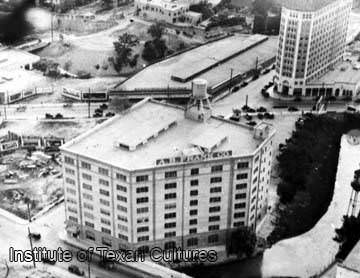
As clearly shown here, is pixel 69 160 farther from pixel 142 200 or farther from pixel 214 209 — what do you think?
pixel 214 209

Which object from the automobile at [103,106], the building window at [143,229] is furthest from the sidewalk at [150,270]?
the automobile at [103,106]

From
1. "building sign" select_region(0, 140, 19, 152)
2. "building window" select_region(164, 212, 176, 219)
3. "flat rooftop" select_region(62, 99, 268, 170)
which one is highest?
"flat rooftop" select_region(62, 99, 268, 170)

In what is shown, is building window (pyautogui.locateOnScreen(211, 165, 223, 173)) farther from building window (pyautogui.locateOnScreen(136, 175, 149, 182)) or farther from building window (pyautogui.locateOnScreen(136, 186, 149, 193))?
building window (pyautogui.locateOnScreen(136, 186, 149, 193))

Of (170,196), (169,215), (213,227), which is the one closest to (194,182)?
(170,196)

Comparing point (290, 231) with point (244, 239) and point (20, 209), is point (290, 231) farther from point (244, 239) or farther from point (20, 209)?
point (20, 209)

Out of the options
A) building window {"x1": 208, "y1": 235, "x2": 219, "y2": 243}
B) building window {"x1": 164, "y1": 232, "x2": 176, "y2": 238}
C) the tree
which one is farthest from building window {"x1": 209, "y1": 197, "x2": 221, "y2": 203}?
building window {"x1": 164, "y1": 232, "x2": 176, "y2": 238}
